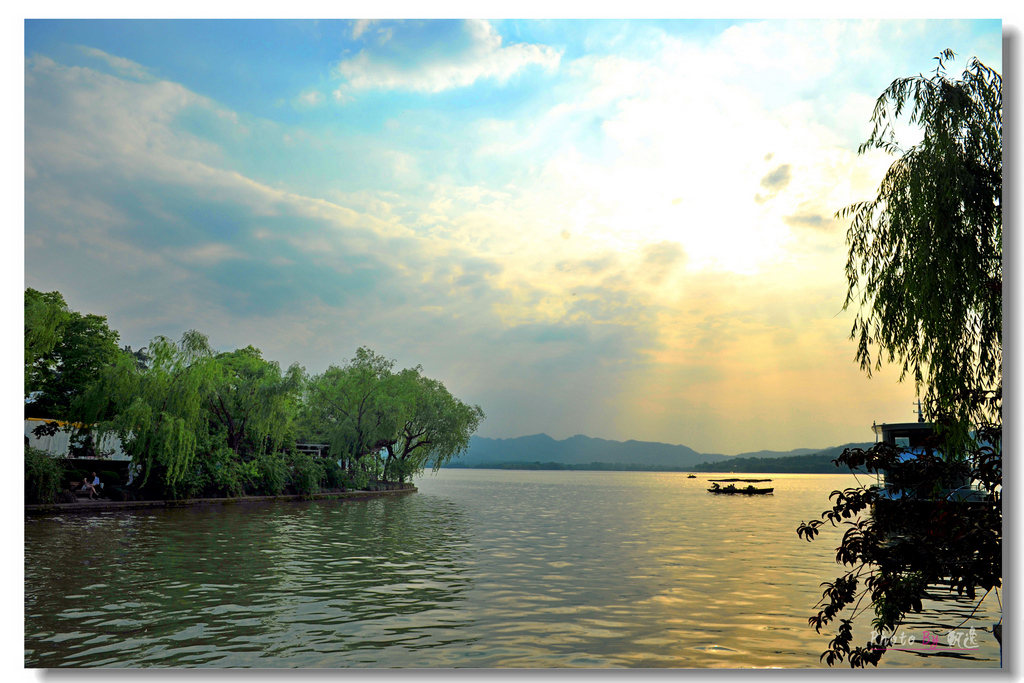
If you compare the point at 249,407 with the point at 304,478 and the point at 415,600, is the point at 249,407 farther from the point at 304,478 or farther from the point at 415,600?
the point at 415,600

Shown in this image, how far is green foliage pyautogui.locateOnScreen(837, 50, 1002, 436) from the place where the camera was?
530cm

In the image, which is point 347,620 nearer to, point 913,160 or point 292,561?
point 292,561

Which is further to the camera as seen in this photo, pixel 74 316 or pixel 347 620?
pixel 74 316

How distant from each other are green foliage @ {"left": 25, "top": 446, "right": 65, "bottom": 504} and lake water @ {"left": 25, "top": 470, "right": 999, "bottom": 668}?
61.5 inches

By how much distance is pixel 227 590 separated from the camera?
9672 millimetres

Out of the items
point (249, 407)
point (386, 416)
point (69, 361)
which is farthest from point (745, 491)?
point (69, 361)

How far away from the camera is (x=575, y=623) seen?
814 centimetres

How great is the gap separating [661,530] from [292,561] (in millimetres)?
13993

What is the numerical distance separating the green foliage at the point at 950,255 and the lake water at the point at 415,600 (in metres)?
3.35

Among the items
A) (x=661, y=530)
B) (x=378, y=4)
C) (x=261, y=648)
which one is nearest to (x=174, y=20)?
(x=378, y=4)

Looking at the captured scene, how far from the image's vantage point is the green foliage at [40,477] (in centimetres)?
1853

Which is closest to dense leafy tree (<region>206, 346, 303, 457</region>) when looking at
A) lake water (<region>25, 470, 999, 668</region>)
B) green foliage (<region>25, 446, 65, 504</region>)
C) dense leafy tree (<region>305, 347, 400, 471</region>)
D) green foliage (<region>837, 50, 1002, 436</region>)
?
dense leafy tree (<region>305, 347, 400, 471</region>)

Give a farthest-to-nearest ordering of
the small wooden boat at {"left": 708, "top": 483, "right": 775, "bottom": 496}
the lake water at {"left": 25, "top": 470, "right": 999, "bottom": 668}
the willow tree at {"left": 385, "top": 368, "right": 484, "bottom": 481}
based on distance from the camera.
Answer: the small wooden boat at {"left": 708, "top": 483, "right": 775, "bottom": 496}
the willow tree at {"left": 385, "top": 368, "right": 484, "bottom": 481}
the lake water at {"left": 25, "top": 470, "right": 999, "bottom": 668}

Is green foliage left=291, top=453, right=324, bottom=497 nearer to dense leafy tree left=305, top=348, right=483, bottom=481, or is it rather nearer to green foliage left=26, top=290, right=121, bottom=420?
dense leafy tree left=305, top=348, right=483, bottom=481
